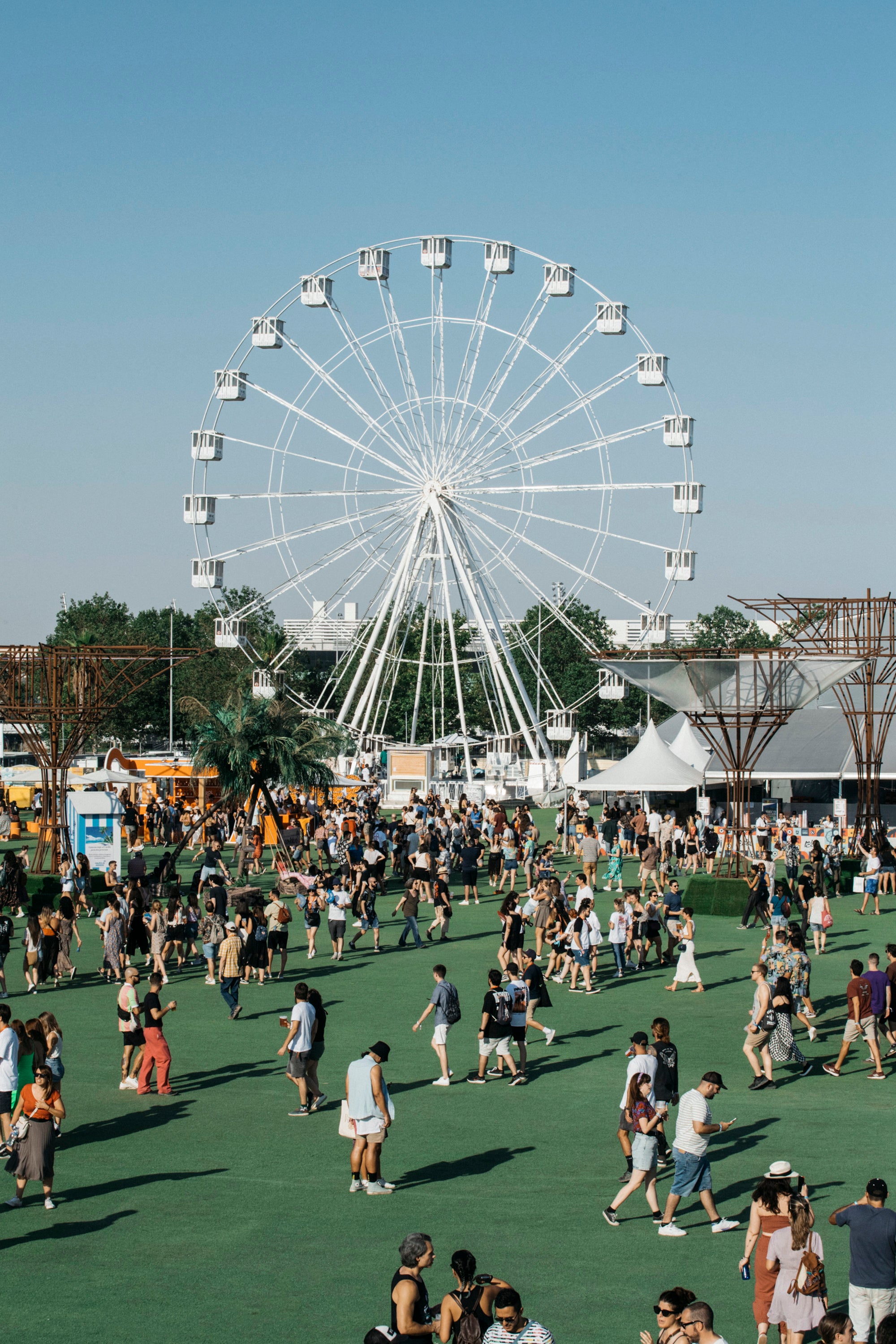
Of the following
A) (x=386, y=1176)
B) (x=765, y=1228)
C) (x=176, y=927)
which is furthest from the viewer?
(x=176, y=927)

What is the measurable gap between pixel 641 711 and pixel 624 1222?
282ft

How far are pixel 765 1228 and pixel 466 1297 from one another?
242 cm

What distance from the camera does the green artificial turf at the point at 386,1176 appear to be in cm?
1016

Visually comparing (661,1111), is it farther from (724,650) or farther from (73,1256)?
(724,650)

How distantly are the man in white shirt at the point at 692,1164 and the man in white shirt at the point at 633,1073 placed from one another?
59 cm

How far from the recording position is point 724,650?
4184 cm

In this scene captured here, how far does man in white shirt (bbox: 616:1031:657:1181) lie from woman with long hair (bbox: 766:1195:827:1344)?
10.6ft

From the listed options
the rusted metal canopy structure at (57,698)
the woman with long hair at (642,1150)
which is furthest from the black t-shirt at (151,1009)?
the rusted metal canopy structure at (57,698)

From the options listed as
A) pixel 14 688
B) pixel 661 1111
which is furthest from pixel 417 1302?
pixel 14 688

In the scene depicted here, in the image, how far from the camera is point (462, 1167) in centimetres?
1323

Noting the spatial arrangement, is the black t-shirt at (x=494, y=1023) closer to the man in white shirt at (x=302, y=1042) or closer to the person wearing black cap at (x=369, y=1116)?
the man in white shirt at (x=302, y=1042)

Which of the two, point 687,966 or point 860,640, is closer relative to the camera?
point 687,966

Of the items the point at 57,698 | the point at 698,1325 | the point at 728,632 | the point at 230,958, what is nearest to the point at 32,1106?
the point at 698,1325

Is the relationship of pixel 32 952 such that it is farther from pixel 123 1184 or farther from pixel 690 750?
pixel 690 750
